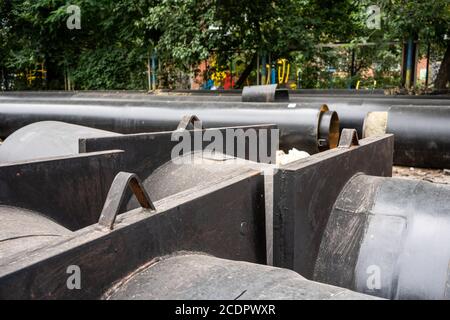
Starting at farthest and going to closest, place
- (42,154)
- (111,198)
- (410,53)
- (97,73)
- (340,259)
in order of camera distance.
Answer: (97,73) < (410,53) < (42,154) < (340,259) < (111,198)

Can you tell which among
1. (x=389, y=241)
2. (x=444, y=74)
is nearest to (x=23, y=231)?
(x=389, y=241)

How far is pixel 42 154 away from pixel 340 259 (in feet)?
6.06

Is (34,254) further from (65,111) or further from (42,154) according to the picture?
(65,111)

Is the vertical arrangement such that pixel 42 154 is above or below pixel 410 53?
below

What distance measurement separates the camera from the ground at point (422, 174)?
3165 millimetres

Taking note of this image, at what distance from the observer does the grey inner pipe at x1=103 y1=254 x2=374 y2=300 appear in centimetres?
89

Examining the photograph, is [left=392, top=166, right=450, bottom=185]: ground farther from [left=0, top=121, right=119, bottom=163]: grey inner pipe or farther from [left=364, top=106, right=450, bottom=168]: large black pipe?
[left=0, top=121, right=119, bottom=163]: grey inner pipe

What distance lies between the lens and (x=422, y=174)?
11.0 feet

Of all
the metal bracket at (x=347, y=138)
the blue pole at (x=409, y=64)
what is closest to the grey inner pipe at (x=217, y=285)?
the metal bracket at (x=347, y=138)

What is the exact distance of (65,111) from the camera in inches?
187

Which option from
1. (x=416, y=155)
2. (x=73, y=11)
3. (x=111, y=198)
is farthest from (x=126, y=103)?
(x=73, y=11)

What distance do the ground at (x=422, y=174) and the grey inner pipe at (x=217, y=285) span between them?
8.14 feet

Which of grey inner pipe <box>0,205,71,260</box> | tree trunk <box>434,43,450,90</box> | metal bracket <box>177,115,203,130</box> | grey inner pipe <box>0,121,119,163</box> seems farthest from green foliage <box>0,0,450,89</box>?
grey inner pipe <box>0,205,71,260</box>

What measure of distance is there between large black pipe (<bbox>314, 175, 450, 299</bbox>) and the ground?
1.69m
